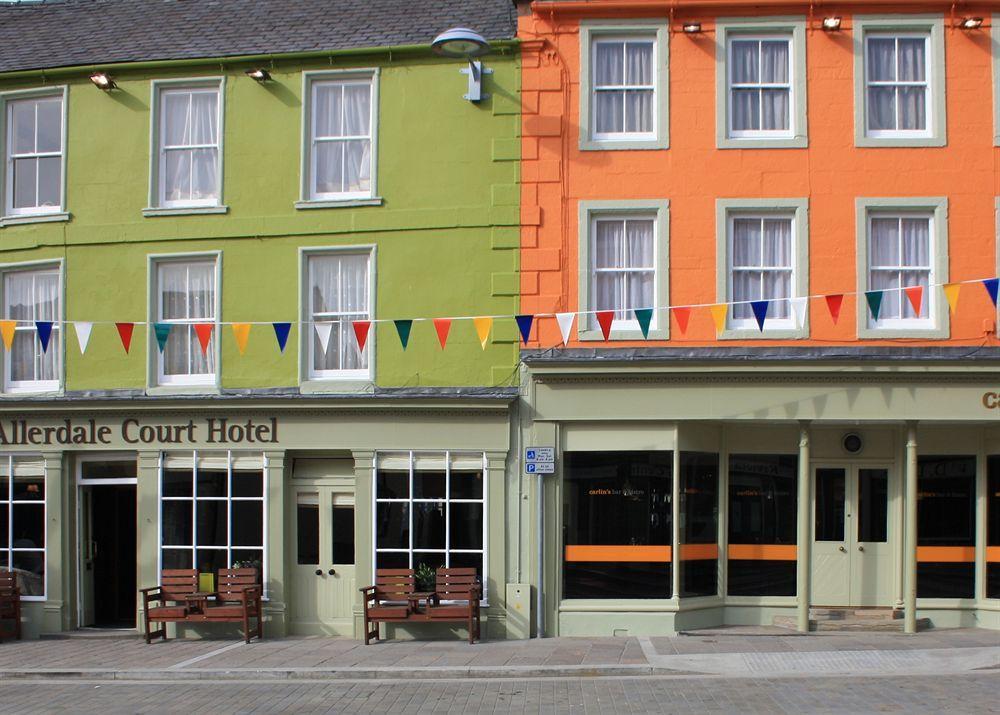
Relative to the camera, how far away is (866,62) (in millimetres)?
18172

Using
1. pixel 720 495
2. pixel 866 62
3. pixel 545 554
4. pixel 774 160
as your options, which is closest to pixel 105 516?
pixel 545 554

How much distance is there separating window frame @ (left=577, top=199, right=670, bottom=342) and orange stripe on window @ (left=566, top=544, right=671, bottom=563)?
3.02 meters

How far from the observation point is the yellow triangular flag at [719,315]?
17453 millimetres

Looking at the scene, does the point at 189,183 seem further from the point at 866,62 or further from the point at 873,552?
the point at 873,552

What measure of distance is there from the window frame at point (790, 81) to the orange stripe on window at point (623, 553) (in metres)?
5.92

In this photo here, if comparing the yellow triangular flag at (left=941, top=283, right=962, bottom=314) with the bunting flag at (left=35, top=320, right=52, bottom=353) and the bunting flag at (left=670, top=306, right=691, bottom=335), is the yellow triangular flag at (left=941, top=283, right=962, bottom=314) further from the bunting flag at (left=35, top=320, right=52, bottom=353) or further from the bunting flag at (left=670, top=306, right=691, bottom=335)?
the bunting flag at (left=35, top=320, right=52, bottom=353)

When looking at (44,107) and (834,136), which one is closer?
(834,136)

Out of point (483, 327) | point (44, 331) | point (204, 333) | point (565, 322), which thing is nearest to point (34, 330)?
point (44, 331)

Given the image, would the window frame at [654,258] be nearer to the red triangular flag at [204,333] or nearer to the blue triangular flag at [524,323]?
the blue triangular flag at [524,323]

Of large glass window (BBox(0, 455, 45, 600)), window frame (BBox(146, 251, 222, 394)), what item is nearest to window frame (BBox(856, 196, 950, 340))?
window frame (BBox(146, 251, 222, 394))

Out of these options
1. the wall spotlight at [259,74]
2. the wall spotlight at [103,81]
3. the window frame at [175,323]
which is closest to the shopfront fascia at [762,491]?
the window frame at [175,323]

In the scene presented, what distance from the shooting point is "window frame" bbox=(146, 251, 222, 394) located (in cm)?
1919

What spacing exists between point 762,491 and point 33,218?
12104mm

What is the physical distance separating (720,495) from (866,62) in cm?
666
